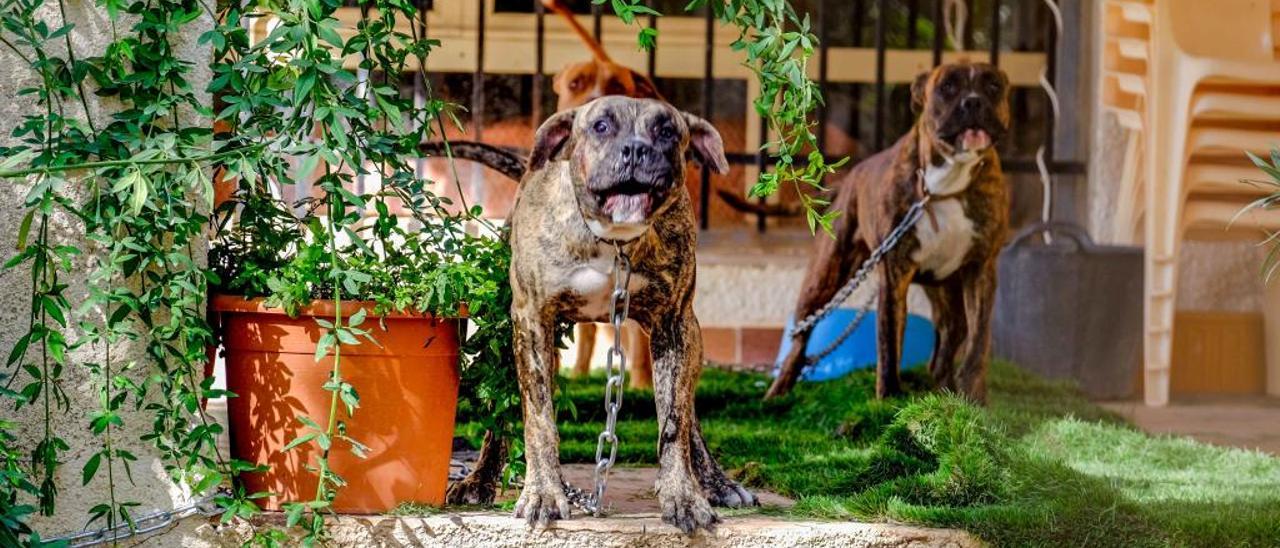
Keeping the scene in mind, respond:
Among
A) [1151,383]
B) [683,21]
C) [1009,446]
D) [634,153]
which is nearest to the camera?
[634,153]

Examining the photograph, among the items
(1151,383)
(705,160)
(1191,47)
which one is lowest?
(1151,383)

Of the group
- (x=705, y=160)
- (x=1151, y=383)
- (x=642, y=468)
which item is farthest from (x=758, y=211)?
(x=705, y=160)

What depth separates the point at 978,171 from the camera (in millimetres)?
5781

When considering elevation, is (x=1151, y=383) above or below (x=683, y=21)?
below

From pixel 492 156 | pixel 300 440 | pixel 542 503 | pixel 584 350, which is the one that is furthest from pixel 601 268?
pixel 584 350

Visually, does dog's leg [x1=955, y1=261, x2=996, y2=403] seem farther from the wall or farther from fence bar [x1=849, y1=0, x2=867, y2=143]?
the wall

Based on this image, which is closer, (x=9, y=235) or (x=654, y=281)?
(x=9, y=235)

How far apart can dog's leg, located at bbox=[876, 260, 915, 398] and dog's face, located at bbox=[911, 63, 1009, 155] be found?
0.51 metres

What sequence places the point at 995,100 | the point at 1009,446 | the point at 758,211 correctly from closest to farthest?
the point at 1009,446, the point at 995,100, the point at 758,211

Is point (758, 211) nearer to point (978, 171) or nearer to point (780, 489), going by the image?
point (978, 171)

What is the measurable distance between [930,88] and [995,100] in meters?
0.25

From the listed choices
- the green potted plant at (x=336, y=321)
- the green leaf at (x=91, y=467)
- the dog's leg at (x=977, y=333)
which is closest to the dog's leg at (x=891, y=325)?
the dog's leg at (x=977, y=333)

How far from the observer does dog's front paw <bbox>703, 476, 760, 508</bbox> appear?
13.7 feet

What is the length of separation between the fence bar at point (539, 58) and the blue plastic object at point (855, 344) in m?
1.71
